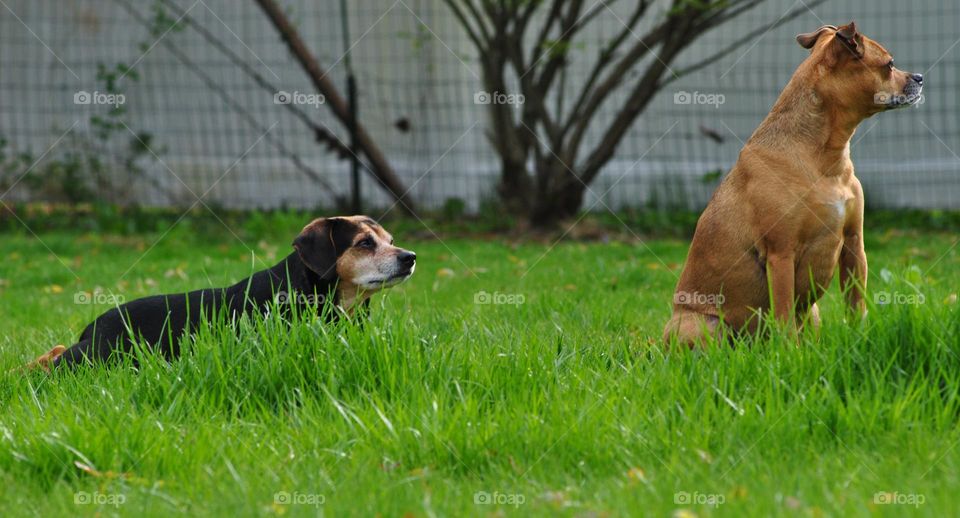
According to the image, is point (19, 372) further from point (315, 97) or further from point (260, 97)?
point (260, 97)

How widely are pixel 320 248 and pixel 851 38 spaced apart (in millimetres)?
2209

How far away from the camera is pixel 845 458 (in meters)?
2.83

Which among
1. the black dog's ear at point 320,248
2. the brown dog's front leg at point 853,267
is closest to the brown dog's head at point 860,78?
the brown dog's front leg at point 853,267

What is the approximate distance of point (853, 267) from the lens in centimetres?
396

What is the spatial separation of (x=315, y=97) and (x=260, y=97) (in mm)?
1867

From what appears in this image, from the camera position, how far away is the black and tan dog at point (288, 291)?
4.27 m

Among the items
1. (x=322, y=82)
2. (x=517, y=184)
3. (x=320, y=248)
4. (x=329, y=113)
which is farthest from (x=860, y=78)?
(x=329, y=113)

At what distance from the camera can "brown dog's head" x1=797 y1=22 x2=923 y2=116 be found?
3729mm

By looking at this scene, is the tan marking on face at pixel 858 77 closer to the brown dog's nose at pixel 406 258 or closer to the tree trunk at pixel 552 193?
the brown dog's nose at pixel 406 258

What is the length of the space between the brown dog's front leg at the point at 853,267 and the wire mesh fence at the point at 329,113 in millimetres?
5998

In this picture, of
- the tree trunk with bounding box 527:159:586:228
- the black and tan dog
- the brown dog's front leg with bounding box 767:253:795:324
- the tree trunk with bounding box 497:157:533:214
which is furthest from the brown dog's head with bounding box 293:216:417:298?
the tree trunk with bounding box 497:157:533:214

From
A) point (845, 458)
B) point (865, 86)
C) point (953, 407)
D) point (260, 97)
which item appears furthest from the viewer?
point (260, 97)

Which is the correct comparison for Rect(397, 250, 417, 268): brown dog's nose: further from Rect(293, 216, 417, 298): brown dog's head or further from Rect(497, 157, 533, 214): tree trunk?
Rect(497, 157, 533, 214): tree trunk

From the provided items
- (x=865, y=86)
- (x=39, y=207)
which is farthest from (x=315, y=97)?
(x=865, y=86)
